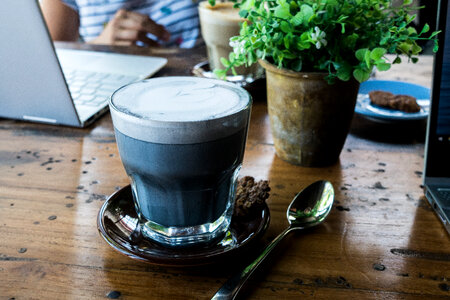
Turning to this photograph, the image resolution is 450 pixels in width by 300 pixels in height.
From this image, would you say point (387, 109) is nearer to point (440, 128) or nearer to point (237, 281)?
point (440, 128)

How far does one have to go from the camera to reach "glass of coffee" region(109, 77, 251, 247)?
436 mm

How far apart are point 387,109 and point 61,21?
5.16ft

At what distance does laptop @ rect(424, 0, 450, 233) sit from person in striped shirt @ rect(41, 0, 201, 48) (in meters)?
1.48

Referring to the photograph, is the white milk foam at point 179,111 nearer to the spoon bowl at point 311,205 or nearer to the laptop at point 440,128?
the spoon bowl at point 311,205

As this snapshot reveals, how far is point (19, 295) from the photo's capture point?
442mm

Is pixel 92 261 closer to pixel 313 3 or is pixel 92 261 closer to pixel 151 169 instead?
pixel 151 169

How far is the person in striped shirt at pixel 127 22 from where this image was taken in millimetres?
1924

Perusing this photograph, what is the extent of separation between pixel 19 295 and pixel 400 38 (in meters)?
0.53

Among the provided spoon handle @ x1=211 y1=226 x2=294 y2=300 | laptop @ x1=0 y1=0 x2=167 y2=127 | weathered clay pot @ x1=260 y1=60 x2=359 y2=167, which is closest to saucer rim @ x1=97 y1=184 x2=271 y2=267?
spoon handle @ x1=211 y1=226 x2=294 y2=300

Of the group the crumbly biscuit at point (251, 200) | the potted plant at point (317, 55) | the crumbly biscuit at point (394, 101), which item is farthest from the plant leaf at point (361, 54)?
the crumbly biscuit at point (394, 101)

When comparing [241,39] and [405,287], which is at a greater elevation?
[241,39]

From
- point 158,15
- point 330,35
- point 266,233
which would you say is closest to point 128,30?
point 158,15

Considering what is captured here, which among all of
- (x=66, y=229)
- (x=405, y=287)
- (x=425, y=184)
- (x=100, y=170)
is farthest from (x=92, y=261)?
(x=425, y=184)

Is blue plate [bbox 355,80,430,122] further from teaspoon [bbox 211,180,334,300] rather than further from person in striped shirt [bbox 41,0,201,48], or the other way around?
person in striped shirt [bbox 41,0,201,48]
